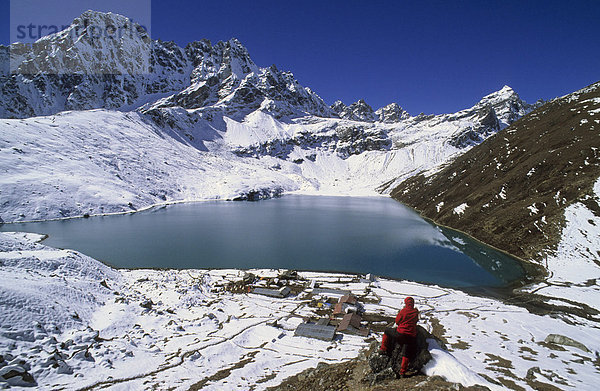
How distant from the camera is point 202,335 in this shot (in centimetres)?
1798

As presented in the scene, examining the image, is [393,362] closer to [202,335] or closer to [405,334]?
[405,334]

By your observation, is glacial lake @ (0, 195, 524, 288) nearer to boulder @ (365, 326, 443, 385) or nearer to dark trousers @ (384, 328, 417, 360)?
boulder @ (365, 326, 443, 385)

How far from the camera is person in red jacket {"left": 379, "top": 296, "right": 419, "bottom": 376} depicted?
10352mm

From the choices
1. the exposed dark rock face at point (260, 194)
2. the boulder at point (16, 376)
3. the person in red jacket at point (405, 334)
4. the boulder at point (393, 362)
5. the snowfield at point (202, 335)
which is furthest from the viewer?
the exposed dark rock face at point (260, 194)

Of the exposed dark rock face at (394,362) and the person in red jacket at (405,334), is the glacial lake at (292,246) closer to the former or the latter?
the exposed dark rock face at (394,362)

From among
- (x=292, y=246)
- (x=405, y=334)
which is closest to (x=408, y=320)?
(x=405, y=334)

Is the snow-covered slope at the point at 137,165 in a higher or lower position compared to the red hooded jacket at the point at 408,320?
higher

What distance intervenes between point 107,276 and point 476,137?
219607 mm

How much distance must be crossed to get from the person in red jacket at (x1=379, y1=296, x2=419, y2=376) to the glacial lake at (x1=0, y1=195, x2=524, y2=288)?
24281mm

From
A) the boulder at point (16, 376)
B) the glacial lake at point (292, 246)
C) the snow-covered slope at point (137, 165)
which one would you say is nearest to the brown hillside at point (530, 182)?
the glacial lake at point (292, 246)

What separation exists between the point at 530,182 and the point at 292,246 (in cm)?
4347

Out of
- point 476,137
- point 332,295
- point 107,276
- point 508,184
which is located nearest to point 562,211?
point 508,184

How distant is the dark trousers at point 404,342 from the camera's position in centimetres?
1035

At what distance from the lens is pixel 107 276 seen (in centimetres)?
2612
